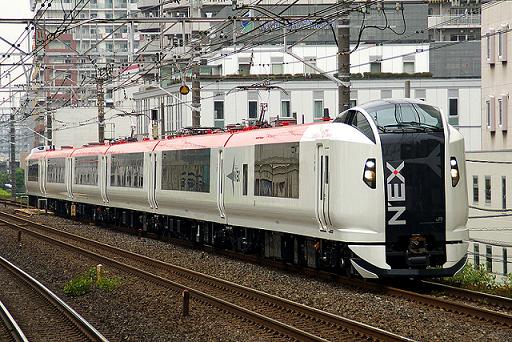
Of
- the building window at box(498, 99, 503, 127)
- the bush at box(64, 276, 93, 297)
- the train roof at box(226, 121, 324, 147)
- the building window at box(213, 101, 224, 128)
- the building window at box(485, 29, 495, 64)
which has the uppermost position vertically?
the building window at box(485, 29, 495, 64)

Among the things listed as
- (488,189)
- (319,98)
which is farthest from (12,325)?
(319,98)

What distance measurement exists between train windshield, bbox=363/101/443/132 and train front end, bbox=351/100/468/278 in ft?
0.05

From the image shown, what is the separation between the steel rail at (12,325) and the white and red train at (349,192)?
18.0 feet

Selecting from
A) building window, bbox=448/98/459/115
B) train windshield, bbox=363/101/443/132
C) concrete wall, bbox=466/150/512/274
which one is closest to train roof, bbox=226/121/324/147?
train windshield, bbox=363/101/443/132

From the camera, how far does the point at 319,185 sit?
63.5ft

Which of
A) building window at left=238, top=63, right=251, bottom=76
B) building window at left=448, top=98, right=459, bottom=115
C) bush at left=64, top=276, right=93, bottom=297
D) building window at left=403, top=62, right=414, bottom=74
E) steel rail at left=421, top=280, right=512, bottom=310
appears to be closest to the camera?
steel rail at left=421, top=280, right=512, bottom=310

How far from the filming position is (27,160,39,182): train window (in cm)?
5886

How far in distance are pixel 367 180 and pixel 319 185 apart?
5.61 ft

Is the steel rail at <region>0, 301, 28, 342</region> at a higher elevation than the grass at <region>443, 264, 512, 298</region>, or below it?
below

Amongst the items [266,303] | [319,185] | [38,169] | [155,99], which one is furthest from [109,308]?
[155,99]

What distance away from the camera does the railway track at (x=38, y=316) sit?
50.8 ft

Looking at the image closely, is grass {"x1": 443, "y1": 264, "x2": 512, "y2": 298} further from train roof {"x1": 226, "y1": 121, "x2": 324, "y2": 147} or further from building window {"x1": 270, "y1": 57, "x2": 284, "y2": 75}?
building window {"x1": 270, "y1": 57, "x2": 284, "y2": 75}

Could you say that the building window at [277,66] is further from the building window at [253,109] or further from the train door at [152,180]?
the train door at [152,180]

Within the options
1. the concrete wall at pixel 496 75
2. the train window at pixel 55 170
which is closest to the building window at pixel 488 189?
the concrete wall at pixel 496 75
